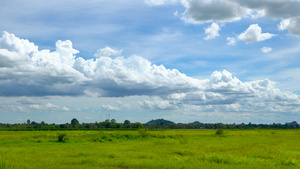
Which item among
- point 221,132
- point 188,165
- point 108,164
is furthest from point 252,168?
point 221,132

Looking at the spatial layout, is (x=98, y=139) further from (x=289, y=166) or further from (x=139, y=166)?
(x=289, y=166)

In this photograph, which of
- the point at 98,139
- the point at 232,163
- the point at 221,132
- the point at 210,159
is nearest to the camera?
the point at 232,163

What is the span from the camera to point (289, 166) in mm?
19078

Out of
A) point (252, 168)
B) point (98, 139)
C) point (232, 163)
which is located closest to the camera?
point (252, 168)

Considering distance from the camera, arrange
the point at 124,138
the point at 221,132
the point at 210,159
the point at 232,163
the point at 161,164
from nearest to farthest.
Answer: the point at 161,164
the point at 232,163
the point at 210,159
the point at 124,138
the point at 221,132

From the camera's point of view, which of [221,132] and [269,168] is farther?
[221,132]

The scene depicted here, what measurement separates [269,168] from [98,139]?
Result: 33209 mm

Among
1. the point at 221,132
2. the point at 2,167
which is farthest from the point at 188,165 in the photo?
→ the point at 221,132

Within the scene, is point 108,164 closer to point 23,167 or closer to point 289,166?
point 23,167

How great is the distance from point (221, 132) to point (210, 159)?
58945 millimetres

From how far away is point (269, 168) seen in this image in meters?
18.0

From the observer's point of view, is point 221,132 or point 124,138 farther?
point 221,132

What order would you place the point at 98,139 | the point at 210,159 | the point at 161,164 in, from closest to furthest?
the point at 161,164 → the point at 210,159 → the point at 98,139

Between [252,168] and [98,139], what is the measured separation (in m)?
32.8
